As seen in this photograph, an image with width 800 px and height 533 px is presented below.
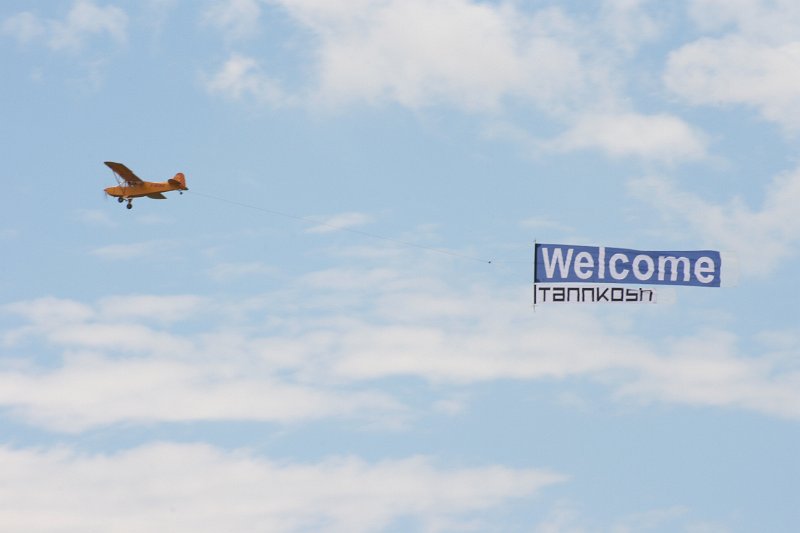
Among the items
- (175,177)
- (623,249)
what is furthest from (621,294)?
(175,177)

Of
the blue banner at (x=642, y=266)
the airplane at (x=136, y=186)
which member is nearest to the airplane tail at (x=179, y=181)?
the airplane at (x=136, y=186)

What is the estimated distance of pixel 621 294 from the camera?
73000 mm

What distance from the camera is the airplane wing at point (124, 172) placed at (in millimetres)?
85312

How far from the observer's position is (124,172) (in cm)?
8594

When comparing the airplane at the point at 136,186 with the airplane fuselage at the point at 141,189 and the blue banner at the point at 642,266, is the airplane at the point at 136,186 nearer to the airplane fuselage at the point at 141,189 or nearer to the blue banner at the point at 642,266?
the airplane fuselage at the point at 141,189

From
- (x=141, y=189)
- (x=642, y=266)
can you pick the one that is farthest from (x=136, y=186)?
(x=642, y=266)

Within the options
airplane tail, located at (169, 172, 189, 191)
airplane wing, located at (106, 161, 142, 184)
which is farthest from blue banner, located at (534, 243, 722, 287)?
airplane wing, located at (106, 161, 142, 184)

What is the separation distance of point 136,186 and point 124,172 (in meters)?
1.25

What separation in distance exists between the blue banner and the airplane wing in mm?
31096

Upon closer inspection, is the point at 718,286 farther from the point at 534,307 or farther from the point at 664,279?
the point at 534,307

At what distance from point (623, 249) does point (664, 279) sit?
298 cm

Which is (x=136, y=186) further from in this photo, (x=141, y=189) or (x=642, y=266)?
(x=642, y=266)

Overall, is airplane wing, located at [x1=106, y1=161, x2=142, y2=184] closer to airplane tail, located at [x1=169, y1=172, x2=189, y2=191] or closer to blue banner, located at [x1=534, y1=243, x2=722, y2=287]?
airplane tail, located at [x1=169, y1=172, x2=189, y2=191]

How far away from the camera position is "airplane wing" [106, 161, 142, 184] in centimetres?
8531
